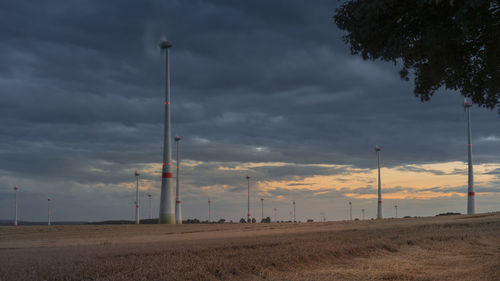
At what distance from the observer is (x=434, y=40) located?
46.2ft

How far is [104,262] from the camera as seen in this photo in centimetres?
1336

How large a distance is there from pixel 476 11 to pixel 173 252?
42.2 feet

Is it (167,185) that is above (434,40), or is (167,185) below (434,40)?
below

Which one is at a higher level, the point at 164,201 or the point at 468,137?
the point at 468,137

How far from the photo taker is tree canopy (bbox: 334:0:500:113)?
1422 cm

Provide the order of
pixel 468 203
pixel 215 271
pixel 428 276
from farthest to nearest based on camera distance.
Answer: pixel 468 203
pixel 428 276
pixel 215 271

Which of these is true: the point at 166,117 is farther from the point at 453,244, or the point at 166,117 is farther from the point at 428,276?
the point at 428,276

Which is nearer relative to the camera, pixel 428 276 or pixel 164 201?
pixel 428 276

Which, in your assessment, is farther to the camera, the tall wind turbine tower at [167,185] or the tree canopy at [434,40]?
the tall wind turbine tower at [167,185]

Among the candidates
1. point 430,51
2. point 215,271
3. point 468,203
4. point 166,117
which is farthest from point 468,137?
point 215,271

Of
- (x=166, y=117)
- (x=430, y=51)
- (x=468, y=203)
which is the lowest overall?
(x=468, y=203)

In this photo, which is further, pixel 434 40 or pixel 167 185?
pixel 167 185

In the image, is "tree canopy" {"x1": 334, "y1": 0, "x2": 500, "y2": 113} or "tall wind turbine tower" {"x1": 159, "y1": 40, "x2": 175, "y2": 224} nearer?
"tree canopy" {"x1": 334, "y1": 0, "x2": 500, "y2": 113}

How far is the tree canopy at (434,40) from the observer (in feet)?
46.6
